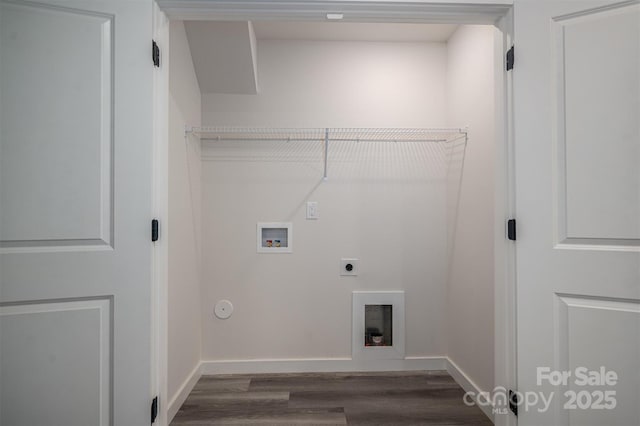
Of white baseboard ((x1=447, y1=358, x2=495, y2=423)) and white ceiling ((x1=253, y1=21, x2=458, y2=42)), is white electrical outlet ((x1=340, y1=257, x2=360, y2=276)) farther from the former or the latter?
white ceiling ((x1=253, y1=21, x2=458, y2=42))

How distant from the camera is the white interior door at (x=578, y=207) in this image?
1.15 meters

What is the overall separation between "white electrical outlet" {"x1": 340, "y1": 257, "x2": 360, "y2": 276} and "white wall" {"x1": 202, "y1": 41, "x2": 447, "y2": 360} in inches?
1.5

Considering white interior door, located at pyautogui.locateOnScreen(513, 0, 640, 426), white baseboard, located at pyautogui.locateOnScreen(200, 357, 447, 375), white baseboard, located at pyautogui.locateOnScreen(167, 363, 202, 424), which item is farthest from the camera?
white baseboard, located at pyautogui.locateOnScreen(200, 357, 447, 375)

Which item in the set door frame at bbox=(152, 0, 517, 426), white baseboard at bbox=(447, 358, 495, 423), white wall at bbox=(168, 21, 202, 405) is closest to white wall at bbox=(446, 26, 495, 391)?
white baseboard at bbox=(447, 358, 495, 423)

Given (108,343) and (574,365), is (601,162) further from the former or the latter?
(108,343)

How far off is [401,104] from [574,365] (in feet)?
6.13

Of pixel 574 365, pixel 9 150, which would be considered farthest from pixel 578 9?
pixel 9 150

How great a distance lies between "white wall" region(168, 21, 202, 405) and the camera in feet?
6.16

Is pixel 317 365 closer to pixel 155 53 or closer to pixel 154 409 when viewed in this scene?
pixel 154 409

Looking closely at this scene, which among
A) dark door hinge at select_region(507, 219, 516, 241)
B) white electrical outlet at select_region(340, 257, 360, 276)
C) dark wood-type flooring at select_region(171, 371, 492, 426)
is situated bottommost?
dark wood-type flooring at select_region(171, 371, 492, 426)

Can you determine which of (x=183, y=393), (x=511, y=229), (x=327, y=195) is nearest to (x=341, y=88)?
(x=327, y=195)

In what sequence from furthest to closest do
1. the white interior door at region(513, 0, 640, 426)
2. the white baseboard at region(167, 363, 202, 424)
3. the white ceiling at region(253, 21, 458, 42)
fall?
the white ceiling at region(253, 21, 458, 42)
the white baseboard at region(167, 363, 202, 424)
the white interior door at region(513, 0, 640, 426)

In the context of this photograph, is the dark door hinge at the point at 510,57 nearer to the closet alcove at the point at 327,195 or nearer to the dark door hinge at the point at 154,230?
the closet alcove at the point at 327,195

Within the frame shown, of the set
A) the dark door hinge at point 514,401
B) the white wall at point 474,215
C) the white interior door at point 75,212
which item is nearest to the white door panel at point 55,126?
the white interior door at point 75,212
